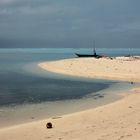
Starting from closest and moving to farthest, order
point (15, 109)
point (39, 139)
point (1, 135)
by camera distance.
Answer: point (39, 139), point (1, 135), point (15, 109)

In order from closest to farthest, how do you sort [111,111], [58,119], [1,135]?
[1,135] → [58,119] → [111,111]

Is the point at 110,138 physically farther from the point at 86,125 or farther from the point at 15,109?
the point at 15,109

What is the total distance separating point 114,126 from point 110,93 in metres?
13.0

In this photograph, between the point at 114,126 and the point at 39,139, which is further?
the point at 114,126

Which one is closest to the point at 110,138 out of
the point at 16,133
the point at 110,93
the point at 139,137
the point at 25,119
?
the point at 139,137

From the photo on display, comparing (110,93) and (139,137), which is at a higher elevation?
(139,137)

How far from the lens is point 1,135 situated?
1330cm

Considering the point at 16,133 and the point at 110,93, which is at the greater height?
the point at 16,133

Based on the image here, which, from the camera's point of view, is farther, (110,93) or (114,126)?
(110,93)

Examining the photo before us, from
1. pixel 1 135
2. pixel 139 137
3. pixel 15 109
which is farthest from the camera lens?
pixel 15 109

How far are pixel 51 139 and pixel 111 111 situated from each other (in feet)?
20.3

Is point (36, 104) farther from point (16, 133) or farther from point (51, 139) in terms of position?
point (51, 139)

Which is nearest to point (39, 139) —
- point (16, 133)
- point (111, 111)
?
point (16, 133)

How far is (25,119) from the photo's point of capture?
55.1 ft
